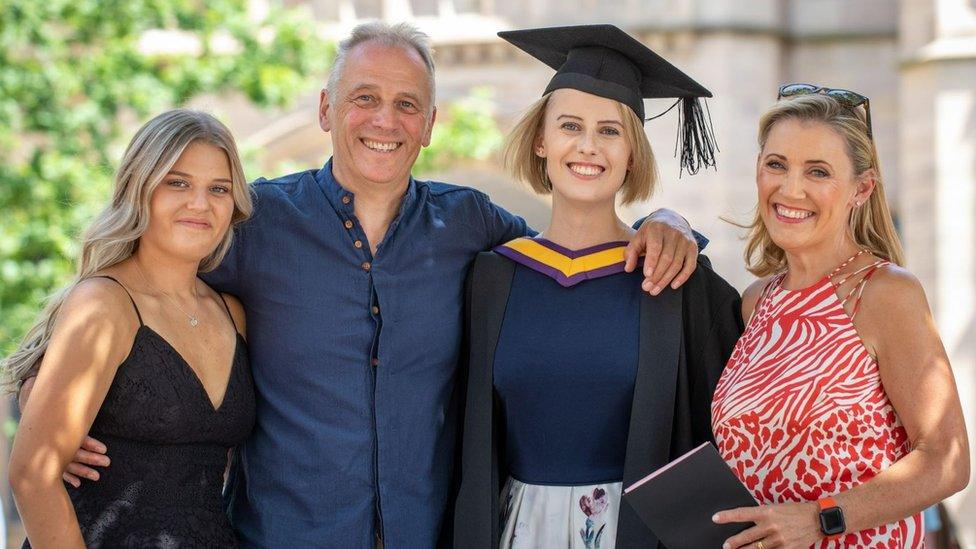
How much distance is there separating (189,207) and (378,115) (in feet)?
2.18

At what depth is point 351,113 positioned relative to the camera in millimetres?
3914

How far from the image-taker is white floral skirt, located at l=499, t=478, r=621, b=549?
361cm

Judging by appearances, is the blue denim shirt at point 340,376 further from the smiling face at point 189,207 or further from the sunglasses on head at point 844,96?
the sunglasses on head at point 844,96

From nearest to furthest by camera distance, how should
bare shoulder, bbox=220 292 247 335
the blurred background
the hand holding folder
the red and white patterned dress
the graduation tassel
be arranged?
the hand holding folder
the red and white patterned dress
bare shoulder, bbox=220 292 247 335
the graduation tassel
the blurred background

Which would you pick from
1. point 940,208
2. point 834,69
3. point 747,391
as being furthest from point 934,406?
point 834,69

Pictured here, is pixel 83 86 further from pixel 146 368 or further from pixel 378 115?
pixel 146 368

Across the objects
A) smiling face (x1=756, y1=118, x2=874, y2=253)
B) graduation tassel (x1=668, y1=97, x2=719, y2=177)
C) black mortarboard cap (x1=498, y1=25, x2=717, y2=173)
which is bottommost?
smiling face (x1=756, y1=118, x2=874, y2=253)

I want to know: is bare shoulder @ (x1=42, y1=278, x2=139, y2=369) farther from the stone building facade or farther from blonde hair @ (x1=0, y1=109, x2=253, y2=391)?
the stone building facade

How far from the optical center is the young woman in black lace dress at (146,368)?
3.17m

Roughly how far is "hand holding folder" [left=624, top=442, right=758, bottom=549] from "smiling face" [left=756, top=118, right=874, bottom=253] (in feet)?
2.26

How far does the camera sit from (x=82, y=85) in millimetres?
9492

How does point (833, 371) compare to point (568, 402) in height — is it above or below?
above

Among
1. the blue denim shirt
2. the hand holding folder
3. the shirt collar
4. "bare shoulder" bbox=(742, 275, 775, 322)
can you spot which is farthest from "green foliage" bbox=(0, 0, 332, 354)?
the hand holding folder

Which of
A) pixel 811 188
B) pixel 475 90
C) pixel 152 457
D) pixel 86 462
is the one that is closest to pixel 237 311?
pixel 152 457
